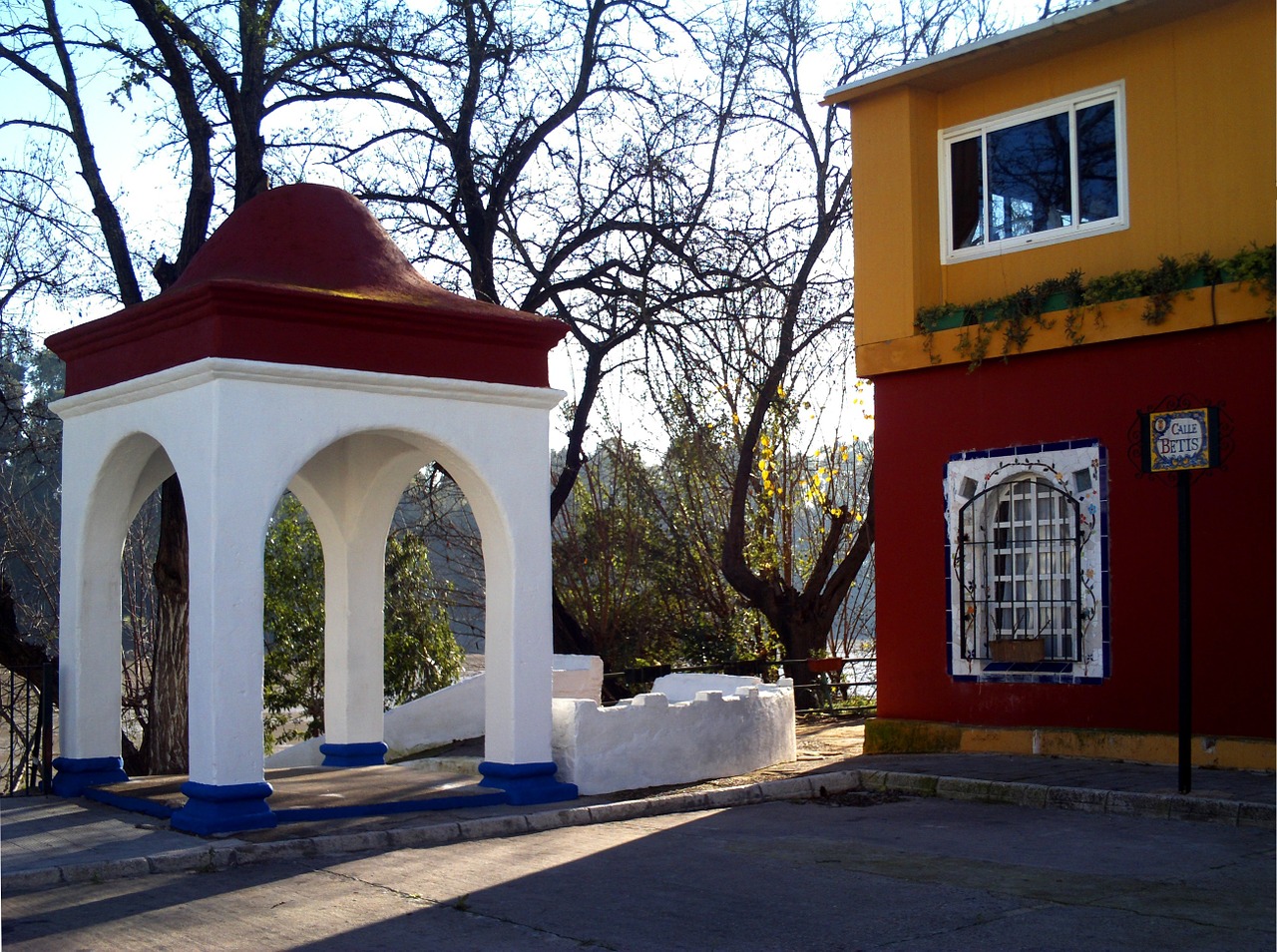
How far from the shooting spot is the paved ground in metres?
6.31

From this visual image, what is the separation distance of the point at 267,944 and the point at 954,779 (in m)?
5.96

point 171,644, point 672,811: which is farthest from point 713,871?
point 171,644

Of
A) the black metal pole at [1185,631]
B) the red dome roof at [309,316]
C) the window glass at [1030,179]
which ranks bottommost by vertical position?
the black metal pole at [1185,631]

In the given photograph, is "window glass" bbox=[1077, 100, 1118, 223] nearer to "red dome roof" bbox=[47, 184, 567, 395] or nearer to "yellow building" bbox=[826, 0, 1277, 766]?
"yellow building" bbox=[826, 0, 1277, 766]

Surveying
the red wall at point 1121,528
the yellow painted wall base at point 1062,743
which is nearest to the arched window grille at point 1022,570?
the red wall at point 1121,528

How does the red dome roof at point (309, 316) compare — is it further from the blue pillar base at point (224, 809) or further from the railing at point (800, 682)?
the railing at point (800, 682)

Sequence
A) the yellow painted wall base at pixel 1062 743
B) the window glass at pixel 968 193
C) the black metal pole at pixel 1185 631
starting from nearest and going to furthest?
the black metal pole at pixel 1185 631, the yellow painted wall base at pixel 1062 743, the window glass at pixel 968 193

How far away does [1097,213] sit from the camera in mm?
Answer: 12094

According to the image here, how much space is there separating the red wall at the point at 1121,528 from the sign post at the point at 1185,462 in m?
1.54

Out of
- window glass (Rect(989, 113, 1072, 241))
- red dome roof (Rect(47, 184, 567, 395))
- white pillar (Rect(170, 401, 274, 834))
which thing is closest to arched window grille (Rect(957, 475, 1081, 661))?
window glass (Rect(989, 113, 1072, 241))

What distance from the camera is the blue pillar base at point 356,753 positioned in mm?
11820

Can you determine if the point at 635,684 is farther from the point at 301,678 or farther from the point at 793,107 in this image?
the point at 793,107

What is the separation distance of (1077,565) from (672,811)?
4.26 m

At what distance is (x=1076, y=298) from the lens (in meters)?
11.9
